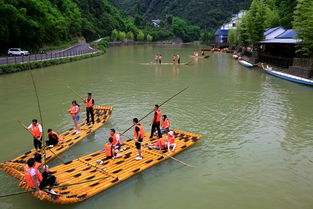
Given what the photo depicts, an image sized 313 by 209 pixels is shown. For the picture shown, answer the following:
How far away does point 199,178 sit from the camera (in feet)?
34.4

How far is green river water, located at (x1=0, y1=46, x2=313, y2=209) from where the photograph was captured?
9320mm

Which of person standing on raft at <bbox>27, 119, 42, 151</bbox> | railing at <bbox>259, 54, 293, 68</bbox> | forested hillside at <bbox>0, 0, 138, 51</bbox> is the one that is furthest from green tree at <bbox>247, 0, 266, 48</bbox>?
person standing on raft at <bbox>27, 119, 42, 151</bbox>

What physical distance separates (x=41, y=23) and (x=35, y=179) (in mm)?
52314

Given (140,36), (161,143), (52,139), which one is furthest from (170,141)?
(140,36)

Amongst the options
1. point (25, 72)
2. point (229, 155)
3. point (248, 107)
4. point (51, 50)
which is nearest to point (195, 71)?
point (248, 107)

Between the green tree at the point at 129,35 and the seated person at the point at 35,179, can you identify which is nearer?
the seated person at the point at 35,179

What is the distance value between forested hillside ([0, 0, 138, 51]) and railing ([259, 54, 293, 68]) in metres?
38.2

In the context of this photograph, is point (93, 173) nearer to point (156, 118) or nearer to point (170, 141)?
point (170, 141)

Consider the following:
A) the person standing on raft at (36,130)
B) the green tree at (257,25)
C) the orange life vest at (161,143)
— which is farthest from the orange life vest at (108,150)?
the green tree at (257,25)

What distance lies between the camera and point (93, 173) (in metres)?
9.82

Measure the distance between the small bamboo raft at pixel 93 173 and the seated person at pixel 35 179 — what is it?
232 mm

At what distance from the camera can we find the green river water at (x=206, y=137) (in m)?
9.32

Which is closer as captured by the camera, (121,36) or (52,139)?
(52,139)

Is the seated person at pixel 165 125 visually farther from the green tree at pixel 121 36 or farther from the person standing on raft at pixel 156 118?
the green tree at pixel 121 36
